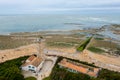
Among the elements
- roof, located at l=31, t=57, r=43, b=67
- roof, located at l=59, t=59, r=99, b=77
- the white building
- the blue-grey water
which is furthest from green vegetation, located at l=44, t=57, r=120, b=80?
the blue-grey water

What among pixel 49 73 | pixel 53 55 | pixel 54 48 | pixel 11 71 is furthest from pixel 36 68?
pixel 54 48

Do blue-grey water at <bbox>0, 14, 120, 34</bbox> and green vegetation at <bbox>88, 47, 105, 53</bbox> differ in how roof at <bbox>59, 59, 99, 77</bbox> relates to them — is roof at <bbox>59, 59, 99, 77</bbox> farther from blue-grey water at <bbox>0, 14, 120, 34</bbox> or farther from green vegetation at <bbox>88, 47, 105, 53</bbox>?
blue-grey water at <bbox>0, 14, 120, 34</bbox>

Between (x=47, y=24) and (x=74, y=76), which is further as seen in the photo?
(x=47, y=24)

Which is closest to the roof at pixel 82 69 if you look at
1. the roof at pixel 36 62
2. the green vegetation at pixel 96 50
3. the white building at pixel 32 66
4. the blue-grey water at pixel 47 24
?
the white building at pixel 32 66

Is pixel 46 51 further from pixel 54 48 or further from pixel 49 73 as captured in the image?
pixel 49 73

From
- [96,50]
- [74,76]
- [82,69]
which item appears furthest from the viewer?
[96,50]

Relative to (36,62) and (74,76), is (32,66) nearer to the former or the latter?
(36,62)

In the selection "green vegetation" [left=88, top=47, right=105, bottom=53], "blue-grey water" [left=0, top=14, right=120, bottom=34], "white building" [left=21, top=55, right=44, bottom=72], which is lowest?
"blue-grey water" [left=0, top=14, right=120, bottom=34]

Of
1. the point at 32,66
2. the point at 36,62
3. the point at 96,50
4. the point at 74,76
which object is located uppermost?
the point at 74,76

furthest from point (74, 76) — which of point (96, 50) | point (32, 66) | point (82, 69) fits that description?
point (96, 50)

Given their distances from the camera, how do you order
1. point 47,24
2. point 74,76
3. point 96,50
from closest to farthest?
point 74,76
point 96,50
point 47,24

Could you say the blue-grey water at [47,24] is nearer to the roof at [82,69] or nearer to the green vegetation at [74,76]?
the roof at [82,69]
